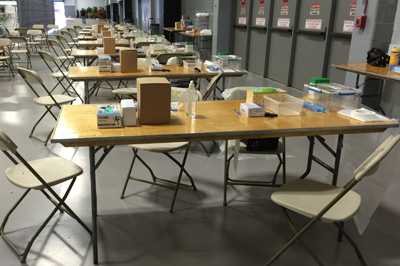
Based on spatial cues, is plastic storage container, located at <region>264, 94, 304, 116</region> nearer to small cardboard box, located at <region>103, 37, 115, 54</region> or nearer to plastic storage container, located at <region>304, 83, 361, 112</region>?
plastic storage container, located at <region>304, 83, 361, 112</region>

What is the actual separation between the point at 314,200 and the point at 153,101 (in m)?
1.01

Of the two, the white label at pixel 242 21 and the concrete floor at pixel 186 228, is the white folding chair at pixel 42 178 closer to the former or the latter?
the concrete floor at pixel 186 228

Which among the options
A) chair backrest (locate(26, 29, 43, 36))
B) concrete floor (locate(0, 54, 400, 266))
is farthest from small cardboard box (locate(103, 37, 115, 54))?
chair backrest (locate(26, 29, 43, 36))

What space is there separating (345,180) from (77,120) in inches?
90.9

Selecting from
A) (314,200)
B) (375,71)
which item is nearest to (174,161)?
(314,200)

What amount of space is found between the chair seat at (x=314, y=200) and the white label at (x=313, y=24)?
4.89 metres

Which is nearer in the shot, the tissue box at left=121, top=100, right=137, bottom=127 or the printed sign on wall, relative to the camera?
the tissue box at left=121, top=100, right=137, bottom=127

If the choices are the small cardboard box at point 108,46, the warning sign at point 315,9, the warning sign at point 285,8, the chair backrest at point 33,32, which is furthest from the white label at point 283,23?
the chair backrest at point 33,32

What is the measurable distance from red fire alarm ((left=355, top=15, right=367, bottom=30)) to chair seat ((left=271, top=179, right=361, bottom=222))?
3.74 meters

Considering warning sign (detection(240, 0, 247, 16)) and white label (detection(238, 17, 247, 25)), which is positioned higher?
warning sign (detection(240, 0, 247, 16))

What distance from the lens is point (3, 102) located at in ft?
18.8

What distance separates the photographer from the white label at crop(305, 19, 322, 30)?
642cm

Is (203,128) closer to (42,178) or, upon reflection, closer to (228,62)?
(42,178)

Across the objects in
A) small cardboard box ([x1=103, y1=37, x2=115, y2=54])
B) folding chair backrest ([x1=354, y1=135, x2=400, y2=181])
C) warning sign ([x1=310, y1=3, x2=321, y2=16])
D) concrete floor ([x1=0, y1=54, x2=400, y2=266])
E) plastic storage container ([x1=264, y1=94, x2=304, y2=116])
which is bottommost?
concrete floor ([x1=0, y1=54, x2=400, y2=266])
